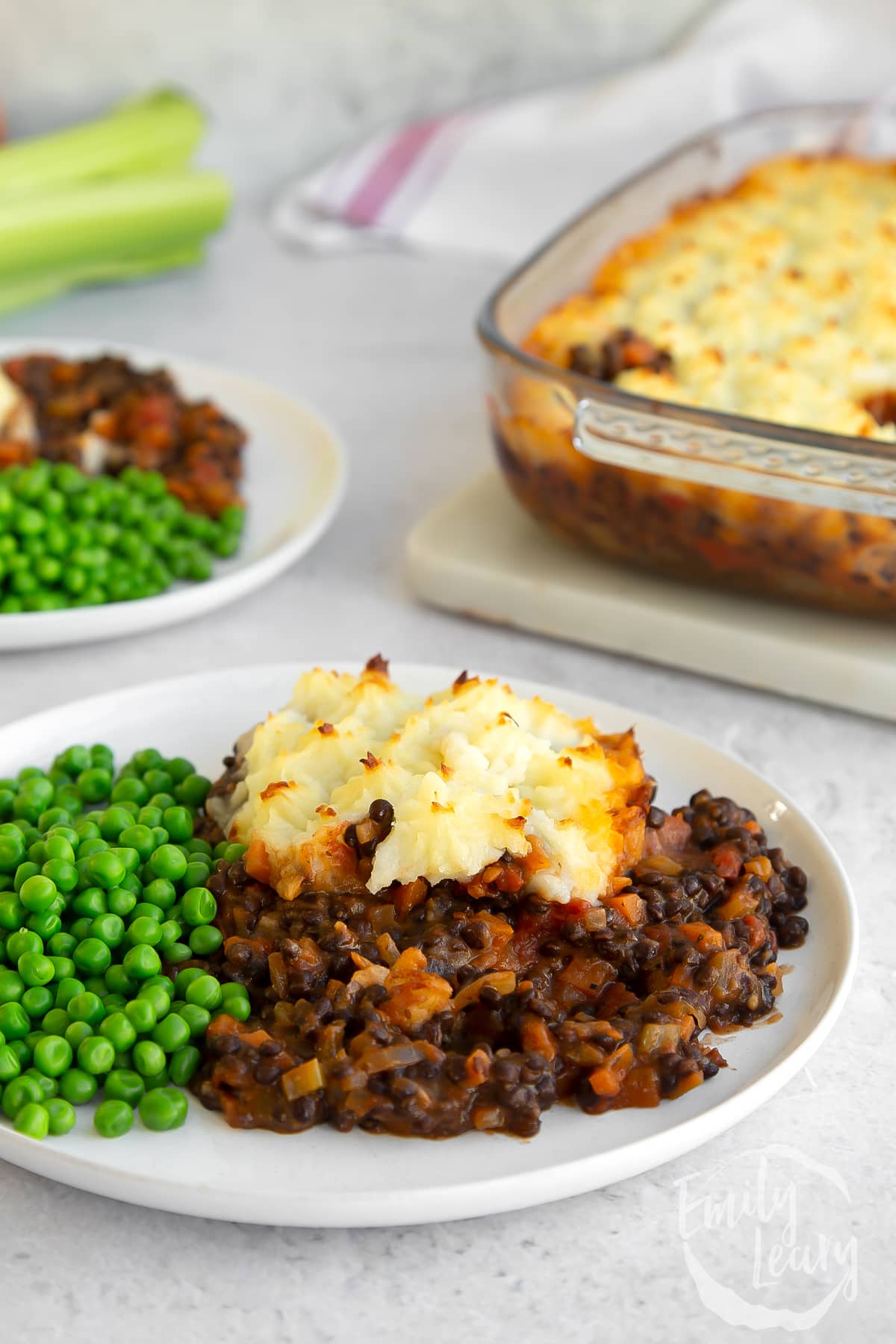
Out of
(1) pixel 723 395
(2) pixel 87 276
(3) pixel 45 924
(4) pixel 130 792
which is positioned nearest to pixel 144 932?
(3) pixel 45 924

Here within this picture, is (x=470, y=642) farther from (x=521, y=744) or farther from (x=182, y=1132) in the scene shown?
(x=182, y=1132)

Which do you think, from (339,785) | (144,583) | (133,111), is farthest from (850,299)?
(133,111)

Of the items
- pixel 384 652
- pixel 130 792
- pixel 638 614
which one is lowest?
pixel 384 652

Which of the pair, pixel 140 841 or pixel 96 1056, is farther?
pixel 140 841

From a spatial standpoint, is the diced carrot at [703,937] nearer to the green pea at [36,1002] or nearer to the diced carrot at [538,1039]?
the diced carrot at [538,1039]

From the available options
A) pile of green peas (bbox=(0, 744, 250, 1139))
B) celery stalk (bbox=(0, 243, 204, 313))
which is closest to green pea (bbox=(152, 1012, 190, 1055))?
pile of green peas (bbox=(0, 744, 250, 1139))

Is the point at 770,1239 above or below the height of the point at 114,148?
below

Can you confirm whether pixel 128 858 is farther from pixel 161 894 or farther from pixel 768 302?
pixel 768 302
